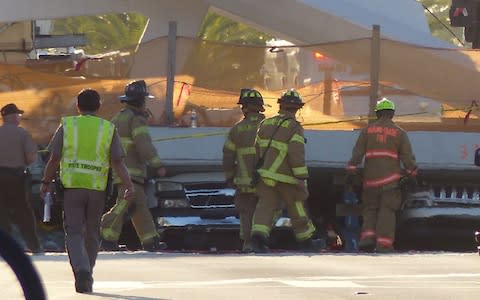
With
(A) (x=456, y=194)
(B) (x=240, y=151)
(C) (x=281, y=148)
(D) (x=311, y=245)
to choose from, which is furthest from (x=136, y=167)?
(A) (x=456, y=194)

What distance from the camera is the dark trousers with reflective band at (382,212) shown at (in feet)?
51.4

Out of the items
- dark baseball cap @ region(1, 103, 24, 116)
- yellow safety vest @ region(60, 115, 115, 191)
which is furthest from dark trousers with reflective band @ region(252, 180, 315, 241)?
yellow safety vest @ region(60, 115, 115, 191)

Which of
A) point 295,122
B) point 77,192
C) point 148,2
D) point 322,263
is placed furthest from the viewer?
point 148,2

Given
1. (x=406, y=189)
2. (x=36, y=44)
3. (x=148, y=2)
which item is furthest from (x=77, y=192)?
(x=36, y=44)

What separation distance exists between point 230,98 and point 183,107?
0.60m

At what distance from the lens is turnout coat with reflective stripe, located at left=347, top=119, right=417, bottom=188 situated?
15.6m

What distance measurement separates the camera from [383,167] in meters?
15.7

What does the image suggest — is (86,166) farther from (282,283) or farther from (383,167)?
(383,167)

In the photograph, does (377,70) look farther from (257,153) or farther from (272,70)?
(257,153)

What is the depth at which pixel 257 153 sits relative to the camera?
15359 mm

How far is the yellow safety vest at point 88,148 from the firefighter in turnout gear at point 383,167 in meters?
5.54

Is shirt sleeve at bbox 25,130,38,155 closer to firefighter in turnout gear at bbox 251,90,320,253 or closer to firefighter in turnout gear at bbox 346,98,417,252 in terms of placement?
firefighter in turnout gear at bbox 251,90,320,253

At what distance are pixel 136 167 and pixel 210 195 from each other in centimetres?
123

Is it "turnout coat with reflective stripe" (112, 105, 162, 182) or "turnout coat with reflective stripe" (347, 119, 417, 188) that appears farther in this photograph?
"turnout coat with reflective stripe" (347, 119, 417, 188)
